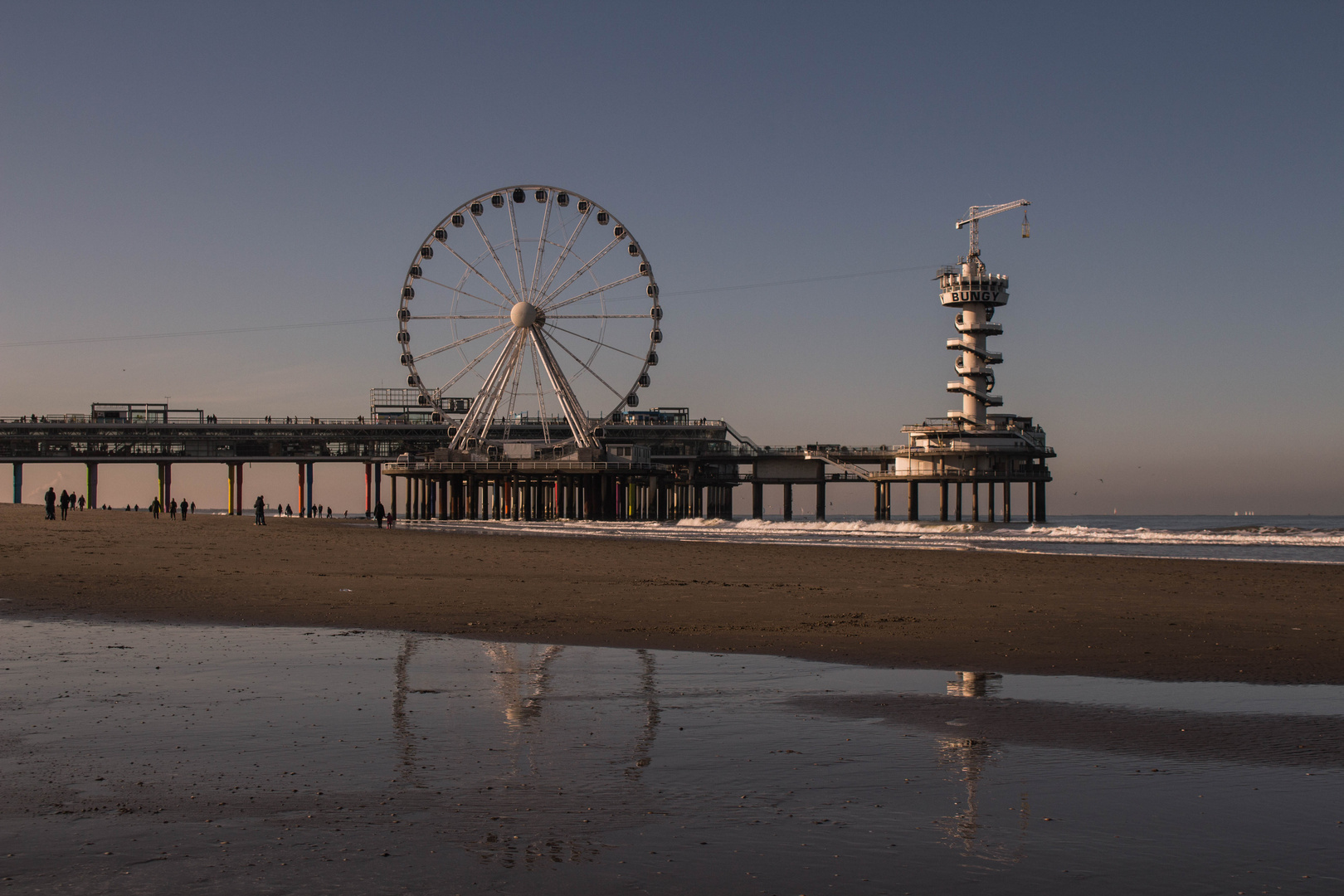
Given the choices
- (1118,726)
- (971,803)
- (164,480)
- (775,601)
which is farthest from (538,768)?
(164,480)

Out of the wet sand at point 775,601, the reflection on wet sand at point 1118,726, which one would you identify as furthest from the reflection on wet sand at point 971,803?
the wet sand at point 775,601

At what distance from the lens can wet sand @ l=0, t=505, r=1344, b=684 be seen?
1190cm

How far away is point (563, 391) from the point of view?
7281 cm

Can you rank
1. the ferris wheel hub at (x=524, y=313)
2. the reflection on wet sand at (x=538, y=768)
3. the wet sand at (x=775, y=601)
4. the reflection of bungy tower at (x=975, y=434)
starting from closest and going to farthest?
the reflection on wet sand at (x=538, y=768)
the wet sand at (x=775, y=601)
the ferris wheel hub at (x=524, y=313)
the reflection of bungy tower at (x=975, y=434)

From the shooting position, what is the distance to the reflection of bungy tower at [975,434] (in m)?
90.0

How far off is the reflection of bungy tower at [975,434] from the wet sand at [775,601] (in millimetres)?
62336

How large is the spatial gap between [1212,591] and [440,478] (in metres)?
75.4

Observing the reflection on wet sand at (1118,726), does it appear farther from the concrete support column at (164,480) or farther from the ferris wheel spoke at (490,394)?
the concrete support column at (164,480)

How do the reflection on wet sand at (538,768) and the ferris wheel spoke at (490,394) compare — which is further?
the ferris wheel spoke at (490,394)

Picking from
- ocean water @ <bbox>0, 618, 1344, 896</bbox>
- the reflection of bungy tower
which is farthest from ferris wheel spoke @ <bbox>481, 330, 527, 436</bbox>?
ocean water @ <bbox>0, 618, 1344, 896</bbox>

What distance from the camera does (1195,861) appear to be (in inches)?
190

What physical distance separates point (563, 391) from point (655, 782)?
221ft

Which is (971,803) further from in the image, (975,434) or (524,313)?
(975,434)

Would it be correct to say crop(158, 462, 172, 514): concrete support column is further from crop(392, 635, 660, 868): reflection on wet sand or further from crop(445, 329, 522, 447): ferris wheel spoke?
crop(392, 635, 660, 868): reflection on wet sand
